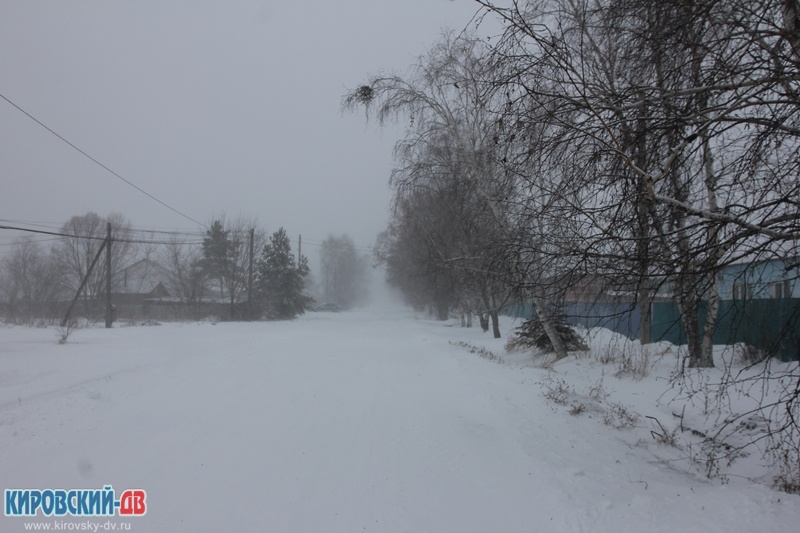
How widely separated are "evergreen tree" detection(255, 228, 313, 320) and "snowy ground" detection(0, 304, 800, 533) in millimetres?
37584

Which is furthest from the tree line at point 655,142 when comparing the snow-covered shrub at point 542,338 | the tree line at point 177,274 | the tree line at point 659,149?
the tree line at point 177,274

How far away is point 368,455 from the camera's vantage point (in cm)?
509

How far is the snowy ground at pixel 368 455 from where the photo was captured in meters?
3.68

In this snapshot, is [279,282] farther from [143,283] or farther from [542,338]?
[542,338]

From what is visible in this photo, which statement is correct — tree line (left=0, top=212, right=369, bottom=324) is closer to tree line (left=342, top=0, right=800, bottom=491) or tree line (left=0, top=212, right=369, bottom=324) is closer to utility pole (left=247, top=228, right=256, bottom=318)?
utility pole (left=247, top=228, right=256, bottom=318)

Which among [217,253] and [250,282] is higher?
[217,253]

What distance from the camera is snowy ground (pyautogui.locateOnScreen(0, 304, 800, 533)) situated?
368 cm

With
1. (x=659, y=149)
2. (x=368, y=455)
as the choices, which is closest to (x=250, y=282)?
(x=368, y=455)

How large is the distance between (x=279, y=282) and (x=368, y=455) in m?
44.9

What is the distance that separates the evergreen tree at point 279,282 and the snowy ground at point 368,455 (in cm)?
3758

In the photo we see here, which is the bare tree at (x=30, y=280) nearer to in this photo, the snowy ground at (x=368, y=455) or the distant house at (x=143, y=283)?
the distant house at (x=143, y=283)

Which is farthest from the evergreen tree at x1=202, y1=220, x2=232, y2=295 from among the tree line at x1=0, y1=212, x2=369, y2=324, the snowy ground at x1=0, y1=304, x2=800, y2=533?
the snowy ground at x1=0, y1=304, x2=800, y2=533

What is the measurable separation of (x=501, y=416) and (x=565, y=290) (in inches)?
126

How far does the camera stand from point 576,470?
4738mm
